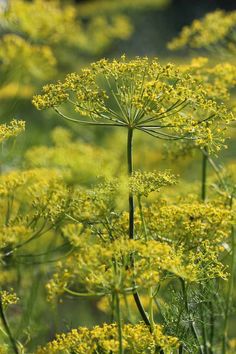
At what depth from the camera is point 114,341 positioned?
1.97 m

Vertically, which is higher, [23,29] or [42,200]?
[23,29]

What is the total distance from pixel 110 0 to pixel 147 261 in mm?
5610

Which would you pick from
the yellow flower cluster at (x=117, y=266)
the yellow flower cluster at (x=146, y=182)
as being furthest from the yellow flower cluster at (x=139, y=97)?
the yellow flower cluster at (x=117, y=266)

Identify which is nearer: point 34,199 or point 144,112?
point 144,112

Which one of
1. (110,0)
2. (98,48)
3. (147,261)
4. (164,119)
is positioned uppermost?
(110,0)

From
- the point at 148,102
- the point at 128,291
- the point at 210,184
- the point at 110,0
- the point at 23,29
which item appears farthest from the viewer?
the point at 110,0

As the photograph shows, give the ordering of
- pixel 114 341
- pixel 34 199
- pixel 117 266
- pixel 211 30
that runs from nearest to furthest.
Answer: pixel 117 266 < pixel 114 341 < pixel 34 199 < pixel 211 30

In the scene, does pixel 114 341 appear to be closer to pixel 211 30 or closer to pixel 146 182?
pixel 146 182

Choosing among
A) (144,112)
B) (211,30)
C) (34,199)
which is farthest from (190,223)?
(211,30)

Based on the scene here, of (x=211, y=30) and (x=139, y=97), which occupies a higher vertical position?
(x=211, y=30)

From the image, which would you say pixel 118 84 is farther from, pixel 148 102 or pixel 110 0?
pixel 110 0

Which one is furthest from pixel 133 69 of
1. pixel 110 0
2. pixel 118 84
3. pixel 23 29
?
pixel 110 0

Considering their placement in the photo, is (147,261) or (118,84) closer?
(147,261)

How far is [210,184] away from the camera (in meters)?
2.90
